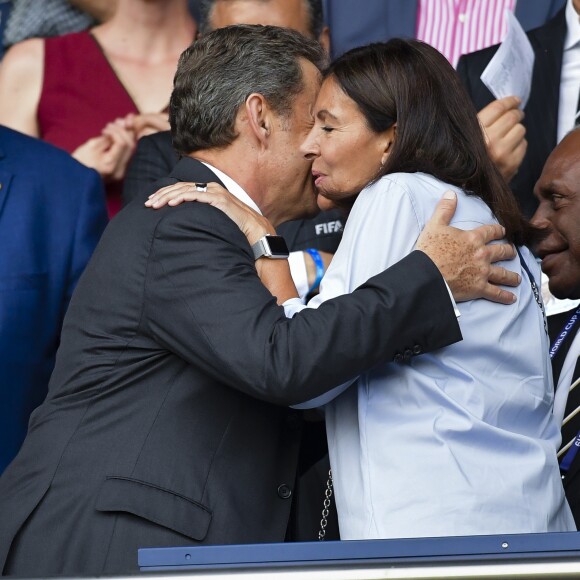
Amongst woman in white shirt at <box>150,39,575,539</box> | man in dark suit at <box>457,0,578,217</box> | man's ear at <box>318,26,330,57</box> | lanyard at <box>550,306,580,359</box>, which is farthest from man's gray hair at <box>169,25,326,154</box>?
man's ear at <box>318,26,330,57</box>

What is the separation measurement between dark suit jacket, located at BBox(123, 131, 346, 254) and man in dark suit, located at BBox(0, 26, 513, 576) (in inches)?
48.8

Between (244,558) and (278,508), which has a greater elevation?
(244,558)

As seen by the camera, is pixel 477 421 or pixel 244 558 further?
pixel 477 421

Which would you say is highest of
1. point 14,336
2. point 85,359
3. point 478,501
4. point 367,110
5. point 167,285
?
point 367,110

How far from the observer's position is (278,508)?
109 inches

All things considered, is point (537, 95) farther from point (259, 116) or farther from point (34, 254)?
point (34, 254)

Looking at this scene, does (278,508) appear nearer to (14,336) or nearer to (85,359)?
(85,359)

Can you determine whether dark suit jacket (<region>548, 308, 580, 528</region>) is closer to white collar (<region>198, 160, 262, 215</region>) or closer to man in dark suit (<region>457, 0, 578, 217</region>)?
man in dark suit (<region>457, 0, 578, 217</region>)

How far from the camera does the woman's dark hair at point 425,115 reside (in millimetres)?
2730

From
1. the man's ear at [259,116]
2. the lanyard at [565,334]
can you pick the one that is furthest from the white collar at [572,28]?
the man's ear at [259,116]

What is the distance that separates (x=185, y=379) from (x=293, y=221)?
148cm

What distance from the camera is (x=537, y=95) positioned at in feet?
14.1

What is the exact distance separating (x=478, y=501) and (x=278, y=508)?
1.57 ft

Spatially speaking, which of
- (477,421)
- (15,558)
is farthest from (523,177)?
(15,558)
